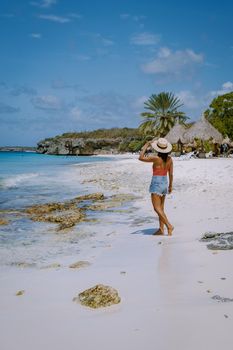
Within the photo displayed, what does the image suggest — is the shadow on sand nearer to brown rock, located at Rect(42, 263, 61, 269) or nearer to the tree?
brown rock, located at Rect(42, 263, 61, 269)

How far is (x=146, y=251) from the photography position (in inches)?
199

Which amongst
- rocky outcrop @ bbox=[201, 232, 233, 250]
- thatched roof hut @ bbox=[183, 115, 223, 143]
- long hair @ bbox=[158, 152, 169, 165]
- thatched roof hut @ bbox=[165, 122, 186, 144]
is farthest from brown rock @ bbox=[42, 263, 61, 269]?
thatched roof hut @ bbox=[165, 122, 186, 144]

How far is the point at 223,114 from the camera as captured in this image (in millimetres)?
42844

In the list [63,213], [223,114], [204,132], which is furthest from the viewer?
[223,114]

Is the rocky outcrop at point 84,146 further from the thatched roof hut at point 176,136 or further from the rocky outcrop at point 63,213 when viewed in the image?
the rocky outcrop at point 63,213

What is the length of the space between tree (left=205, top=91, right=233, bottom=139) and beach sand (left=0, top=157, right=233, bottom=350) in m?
37.9

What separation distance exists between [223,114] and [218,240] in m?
40.4

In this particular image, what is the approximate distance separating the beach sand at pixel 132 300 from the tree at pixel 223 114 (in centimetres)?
3788

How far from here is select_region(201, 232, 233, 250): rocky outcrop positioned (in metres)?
4.72

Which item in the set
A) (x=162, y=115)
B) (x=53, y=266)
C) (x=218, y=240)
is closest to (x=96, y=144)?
(x=162, y=115)

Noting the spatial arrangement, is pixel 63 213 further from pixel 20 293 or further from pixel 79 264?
pixel 20 293

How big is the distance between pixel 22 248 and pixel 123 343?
3.46 m

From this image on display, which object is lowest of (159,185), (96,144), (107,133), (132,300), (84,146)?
(132,300)

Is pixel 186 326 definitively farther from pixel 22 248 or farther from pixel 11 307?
pixel 22 248
